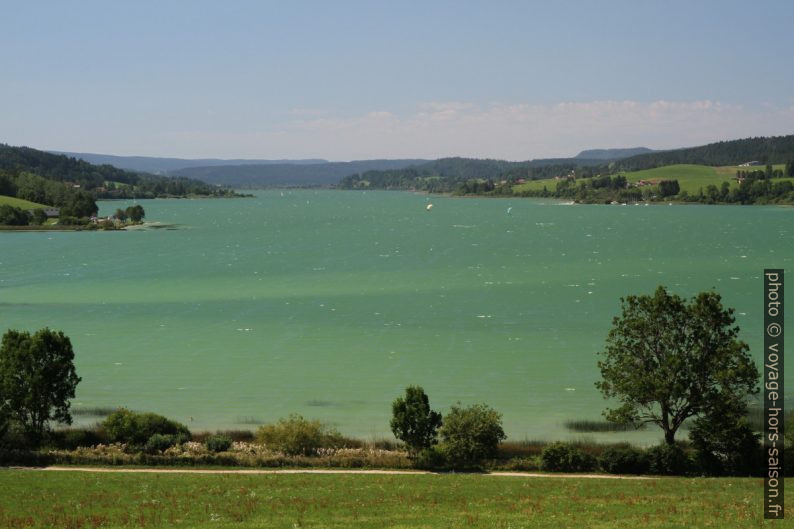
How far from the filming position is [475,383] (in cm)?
4366

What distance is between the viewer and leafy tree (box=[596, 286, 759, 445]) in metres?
29.8

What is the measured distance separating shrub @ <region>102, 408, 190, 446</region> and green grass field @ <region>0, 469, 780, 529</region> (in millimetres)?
4388

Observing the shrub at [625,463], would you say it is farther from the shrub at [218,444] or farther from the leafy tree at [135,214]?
the leafy tree at [135,214]

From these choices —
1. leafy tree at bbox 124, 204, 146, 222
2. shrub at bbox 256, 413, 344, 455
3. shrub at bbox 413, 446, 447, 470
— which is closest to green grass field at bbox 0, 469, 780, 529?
shrub at bbox 413, 446, 447, 470

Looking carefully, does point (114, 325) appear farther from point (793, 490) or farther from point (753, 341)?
point (793, 490)

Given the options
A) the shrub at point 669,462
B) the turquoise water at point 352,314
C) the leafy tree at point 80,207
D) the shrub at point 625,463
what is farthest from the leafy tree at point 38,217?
the shrub at point 669,462

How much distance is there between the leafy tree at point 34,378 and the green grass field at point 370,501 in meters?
5.22

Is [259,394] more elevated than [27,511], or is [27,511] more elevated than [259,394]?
[27,511]

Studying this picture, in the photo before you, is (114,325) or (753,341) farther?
(114,325)

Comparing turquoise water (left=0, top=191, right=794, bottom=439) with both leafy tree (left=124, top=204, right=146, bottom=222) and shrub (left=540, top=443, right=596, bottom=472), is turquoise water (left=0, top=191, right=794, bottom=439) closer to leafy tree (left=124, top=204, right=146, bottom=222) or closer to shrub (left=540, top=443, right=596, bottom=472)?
shrub (left=540, top=443, right=596, bottom=472)

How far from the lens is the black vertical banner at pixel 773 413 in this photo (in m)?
21.2

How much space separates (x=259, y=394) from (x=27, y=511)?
2162cm

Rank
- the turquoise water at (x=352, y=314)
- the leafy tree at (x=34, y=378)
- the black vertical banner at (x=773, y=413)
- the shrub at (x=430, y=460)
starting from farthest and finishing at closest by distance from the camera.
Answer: the turquoise water at (x=352, y=314) → the leafy tree at (x=34, y=378) → the shrub at (x=430, y=460) → the black vertical banner at (x=773, y=413)

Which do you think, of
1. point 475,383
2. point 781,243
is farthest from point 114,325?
point 781,243
